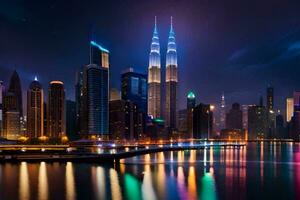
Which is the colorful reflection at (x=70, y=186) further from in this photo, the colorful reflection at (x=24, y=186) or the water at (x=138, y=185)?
the colorful reflection at (x=24, y=186)

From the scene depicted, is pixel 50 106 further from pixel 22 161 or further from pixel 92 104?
pixel 22 161

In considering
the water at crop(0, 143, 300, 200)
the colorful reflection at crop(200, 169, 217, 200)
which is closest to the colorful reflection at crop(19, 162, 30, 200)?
the water at crop(0, 143, 300, 200)

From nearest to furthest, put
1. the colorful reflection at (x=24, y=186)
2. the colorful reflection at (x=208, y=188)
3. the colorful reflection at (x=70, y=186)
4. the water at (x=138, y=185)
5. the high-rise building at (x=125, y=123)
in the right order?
the colorful reflection at (x=70, y=186), the colorful reflection at (x=208, y=188), the colorful reflection at (x=24, y=186), the water at (x=138, y=185), the high-rise building at (x=125, y=123)

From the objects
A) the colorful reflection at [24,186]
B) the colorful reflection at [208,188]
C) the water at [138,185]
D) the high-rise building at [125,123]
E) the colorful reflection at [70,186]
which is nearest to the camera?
the colorful reflection at [70,186]

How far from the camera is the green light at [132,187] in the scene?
31.1 meters

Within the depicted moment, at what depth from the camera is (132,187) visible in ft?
116

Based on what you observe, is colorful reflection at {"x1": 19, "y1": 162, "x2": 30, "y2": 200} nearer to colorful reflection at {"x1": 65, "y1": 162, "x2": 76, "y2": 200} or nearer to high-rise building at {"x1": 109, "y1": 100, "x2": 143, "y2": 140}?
colorful reflection at {"x1": 65, "y1": 162, "x2": 76, "y2": 200}

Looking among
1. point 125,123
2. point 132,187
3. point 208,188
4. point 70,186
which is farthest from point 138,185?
point 125,123

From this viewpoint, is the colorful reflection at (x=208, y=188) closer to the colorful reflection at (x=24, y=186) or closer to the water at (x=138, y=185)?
the water at (x=138, y=185)

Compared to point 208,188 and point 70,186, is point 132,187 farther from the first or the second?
point 208,188

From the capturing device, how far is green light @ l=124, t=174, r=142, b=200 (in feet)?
102

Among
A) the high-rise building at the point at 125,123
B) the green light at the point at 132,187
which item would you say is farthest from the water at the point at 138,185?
the high-rise building at the point at 125,123

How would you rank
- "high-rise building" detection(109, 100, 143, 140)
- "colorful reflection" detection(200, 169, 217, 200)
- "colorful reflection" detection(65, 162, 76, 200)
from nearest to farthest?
"colorful reflection" detection(65, 162, 76, 200), "colorful reflection" detection(200, 169, 217, 200), "high-rise building" detection(109, 100, 143, 140)

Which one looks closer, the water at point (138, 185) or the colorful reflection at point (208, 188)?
the colorful reflection at point (208, 188)
